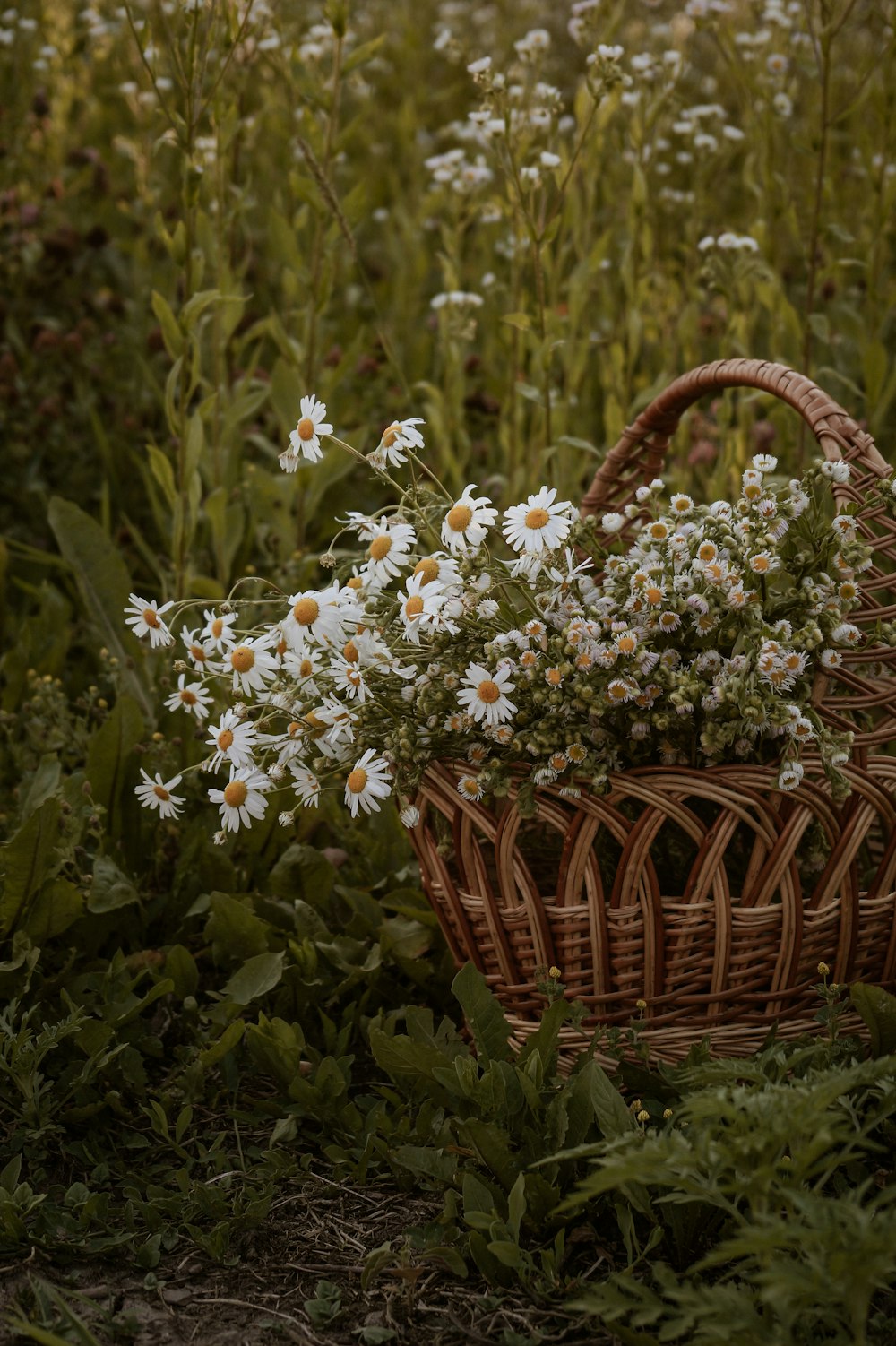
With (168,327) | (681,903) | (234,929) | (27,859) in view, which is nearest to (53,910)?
(27,859)

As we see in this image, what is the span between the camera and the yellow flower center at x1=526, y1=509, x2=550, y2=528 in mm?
1307

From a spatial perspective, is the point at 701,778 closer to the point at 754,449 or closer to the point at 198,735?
the point at 198,735

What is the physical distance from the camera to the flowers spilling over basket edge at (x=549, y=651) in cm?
127

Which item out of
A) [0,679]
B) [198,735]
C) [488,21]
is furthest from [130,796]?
[488,21]

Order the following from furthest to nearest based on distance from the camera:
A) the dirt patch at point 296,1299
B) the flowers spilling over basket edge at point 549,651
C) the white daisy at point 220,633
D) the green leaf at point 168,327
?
the green leaf at point 168,327 < the white daisy at point 220,633 < the flowers spilling over basket edge at point 549,651 < the dirt patch at point 296,1299

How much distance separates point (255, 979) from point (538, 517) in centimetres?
68

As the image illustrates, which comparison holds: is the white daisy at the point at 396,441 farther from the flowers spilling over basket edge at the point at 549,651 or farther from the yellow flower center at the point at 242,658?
the yellow flower center at the point at 242,658

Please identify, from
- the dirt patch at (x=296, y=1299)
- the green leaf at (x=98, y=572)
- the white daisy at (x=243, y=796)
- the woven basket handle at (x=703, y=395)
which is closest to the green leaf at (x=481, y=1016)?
the dirt patch at (x=296, y=1299)

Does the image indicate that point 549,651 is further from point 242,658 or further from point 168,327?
point 168,327

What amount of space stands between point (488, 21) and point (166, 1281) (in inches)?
209

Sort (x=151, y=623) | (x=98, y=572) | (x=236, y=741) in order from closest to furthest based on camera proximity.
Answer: (x=236, y=741) < (x=151, y=623) < (x=98, y=572)

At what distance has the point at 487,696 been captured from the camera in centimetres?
128

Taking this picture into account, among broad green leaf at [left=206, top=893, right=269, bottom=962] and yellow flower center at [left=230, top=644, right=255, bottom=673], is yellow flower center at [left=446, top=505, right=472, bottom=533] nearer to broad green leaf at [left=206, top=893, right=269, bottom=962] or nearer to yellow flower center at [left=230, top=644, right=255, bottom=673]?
yellow flower center at [left=230, top=644, right=255, bottom=673]

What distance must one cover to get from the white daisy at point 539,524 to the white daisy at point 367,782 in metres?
0.27
